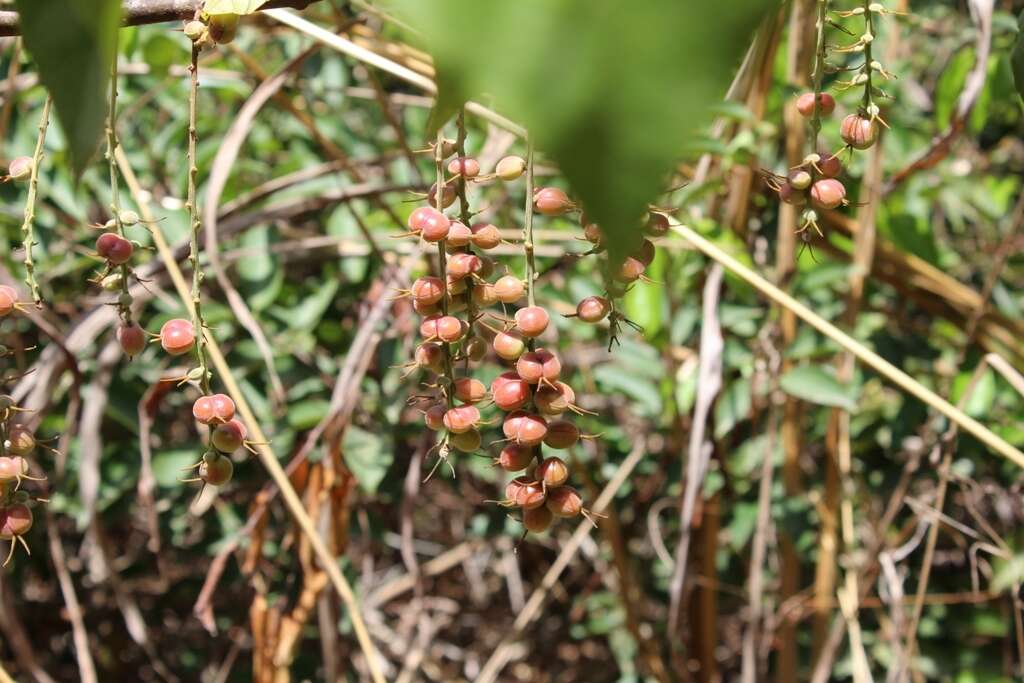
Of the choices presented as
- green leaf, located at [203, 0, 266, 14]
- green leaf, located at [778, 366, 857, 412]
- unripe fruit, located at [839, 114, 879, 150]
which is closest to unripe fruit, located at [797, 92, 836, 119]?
unripe fruit, located at [839, 114, 879, 150]

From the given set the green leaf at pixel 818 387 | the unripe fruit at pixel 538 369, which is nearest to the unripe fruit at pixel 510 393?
the unripe fruit at pixel 538 369

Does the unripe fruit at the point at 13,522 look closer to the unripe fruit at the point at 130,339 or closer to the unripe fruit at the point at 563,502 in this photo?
the unripe fruit at the point at 130,339

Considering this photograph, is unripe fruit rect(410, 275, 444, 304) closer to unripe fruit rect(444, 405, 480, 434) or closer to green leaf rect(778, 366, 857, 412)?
unripe fruit rect(444, 405, 480, 434)

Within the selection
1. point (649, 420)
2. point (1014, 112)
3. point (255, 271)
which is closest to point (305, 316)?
point (255, 271)

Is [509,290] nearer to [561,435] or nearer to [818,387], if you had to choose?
[561,435]

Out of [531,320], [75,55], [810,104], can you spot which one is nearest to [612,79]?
[75,55]
